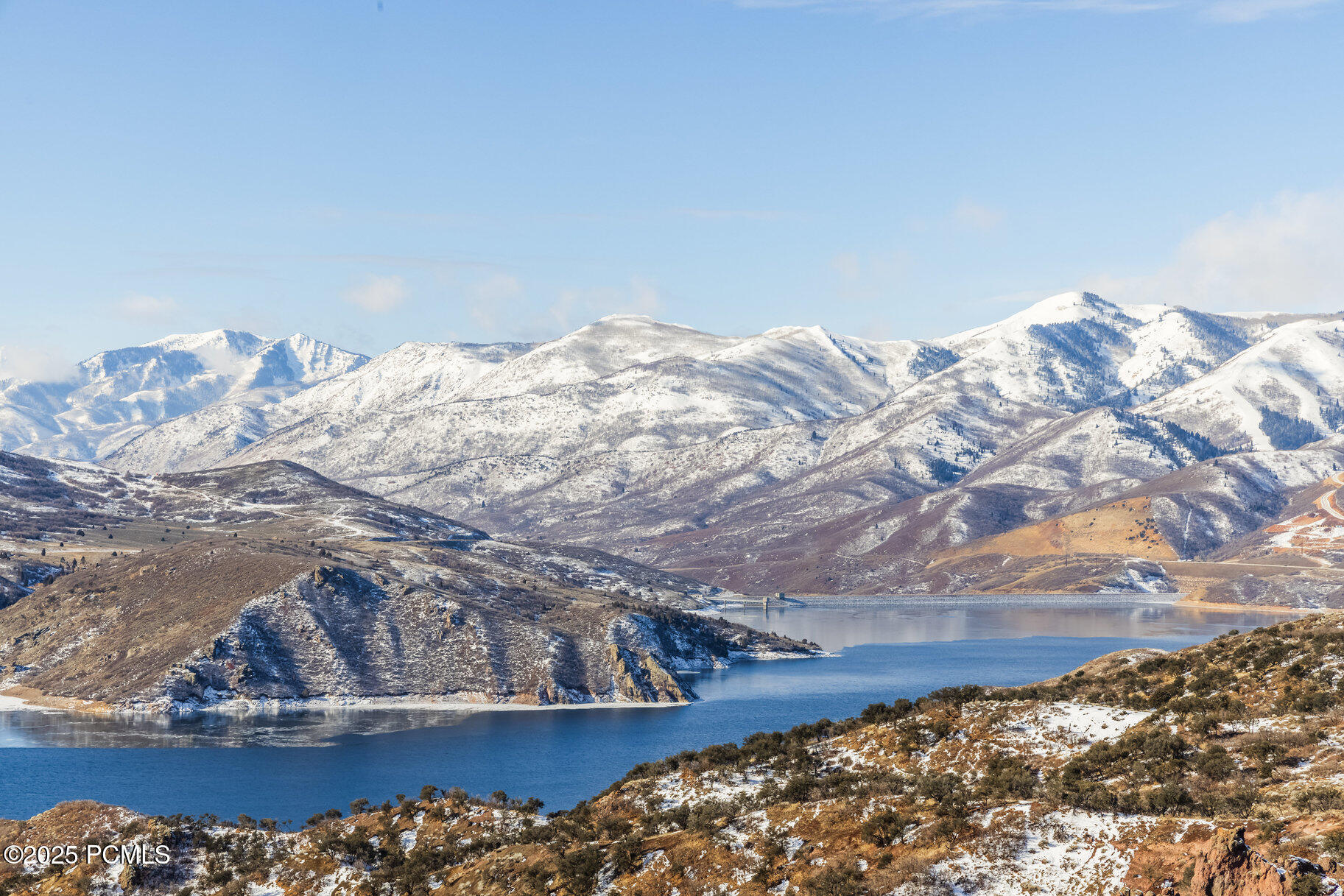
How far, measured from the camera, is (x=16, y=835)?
45.8 metres

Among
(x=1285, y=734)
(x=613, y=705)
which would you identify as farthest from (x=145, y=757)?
→ (x=1285, y=734)

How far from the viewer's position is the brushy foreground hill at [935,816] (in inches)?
1069

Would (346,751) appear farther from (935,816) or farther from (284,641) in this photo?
(935,816)

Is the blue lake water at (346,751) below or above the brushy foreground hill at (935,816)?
below

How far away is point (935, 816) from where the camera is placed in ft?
102

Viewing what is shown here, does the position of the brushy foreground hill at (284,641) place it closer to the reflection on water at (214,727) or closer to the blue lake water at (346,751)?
the reflection on water at (214,727)

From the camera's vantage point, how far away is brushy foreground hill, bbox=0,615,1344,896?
27156 millimetres
